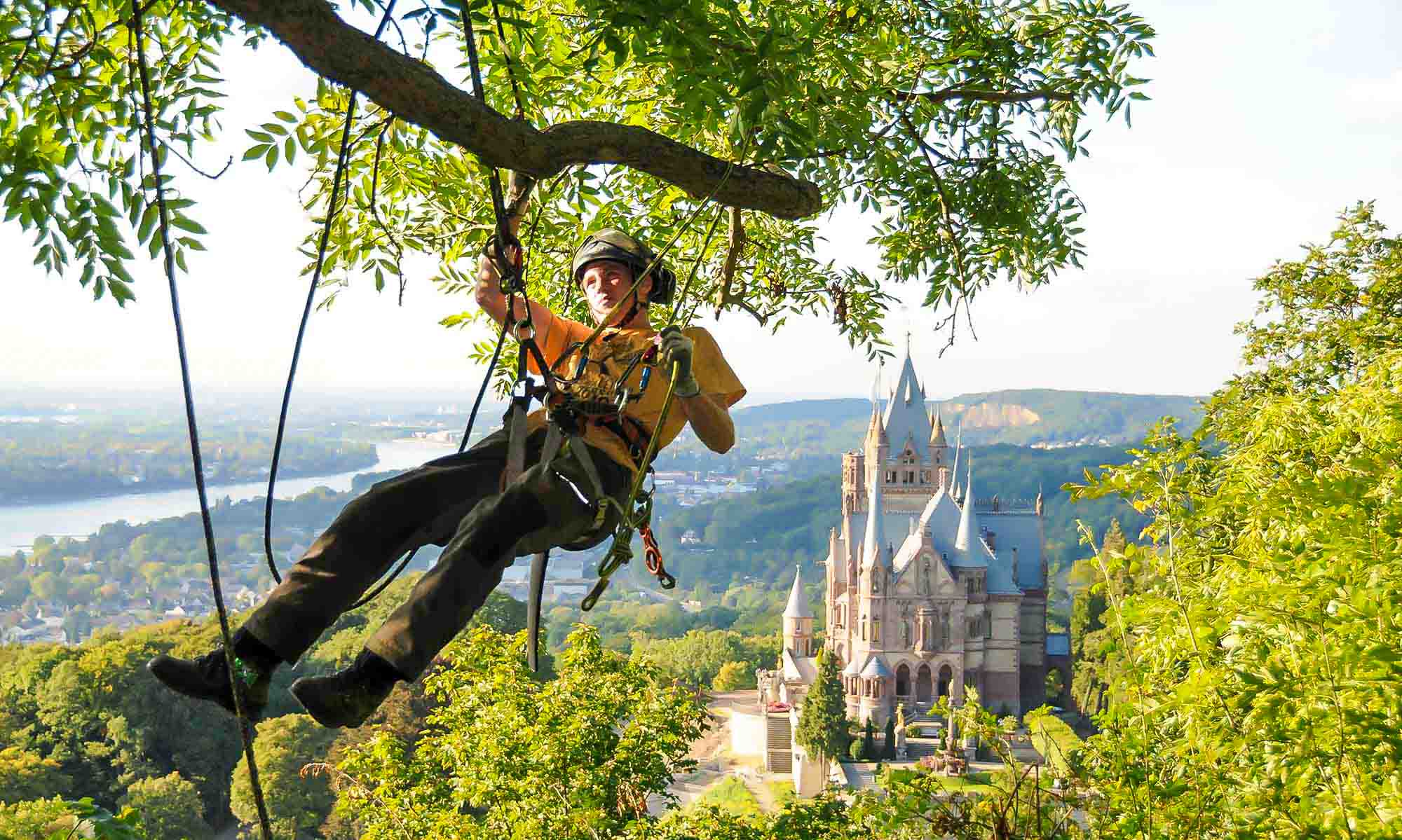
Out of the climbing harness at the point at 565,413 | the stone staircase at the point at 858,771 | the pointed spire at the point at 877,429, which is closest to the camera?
the climbing harness at the point at 565,413

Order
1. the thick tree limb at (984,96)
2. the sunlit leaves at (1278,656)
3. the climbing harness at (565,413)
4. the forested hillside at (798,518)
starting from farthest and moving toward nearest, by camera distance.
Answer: the forested hillside at (798,518), the thick tree limb at (984,96), the sunlit leaves at (1278,656), the climbing harness at (565,413)

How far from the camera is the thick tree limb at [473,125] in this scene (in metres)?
2.45

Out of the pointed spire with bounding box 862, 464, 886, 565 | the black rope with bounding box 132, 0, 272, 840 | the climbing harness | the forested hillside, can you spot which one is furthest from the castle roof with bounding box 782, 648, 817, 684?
the black rope with bounding box 132, 0, 272, 840

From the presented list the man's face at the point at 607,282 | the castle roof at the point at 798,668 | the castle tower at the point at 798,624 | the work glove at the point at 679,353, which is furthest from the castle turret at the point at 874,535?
the work glove at the point at 679,353

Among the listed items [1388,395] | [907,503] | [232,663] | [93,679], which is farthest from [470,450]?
[907,503]

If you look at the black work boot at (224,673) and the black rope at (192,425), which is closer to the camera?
the black rope at (192,425)

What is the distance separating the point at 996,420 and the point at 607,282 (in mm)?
146401

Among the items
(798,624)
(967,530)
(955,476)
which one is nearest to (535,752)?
(967,530)

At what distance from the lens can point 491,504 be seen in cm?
311

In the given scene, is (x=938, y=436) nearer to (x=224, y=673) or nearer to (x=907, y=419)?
(x=907, y=419)

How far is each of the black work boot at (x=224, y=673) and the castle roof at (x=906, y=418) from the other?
6262 cm

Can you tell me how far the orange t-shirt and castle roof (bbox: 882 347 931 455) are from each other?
202 feet

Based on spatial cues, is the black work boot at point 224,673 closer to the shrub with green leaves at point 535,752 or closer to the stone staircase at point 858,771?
the shrub with green leaves at point 535,752

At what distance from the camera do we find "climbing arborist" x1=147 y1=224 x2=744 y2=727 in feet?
9.29
